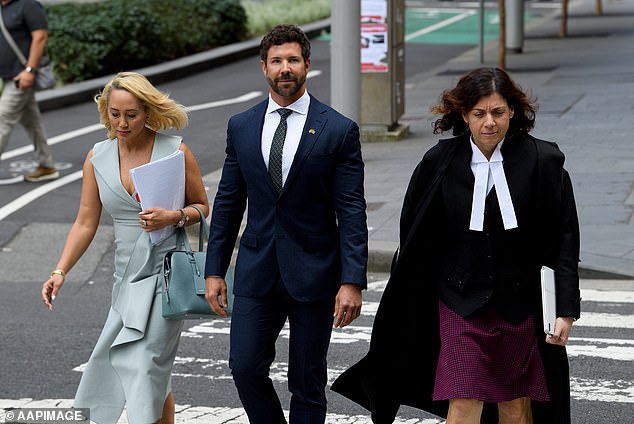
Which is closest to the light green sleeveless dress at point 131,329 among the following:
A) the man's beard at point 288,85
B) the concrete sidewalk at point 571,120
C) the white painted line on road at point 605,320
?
the man's beard at point 288,85

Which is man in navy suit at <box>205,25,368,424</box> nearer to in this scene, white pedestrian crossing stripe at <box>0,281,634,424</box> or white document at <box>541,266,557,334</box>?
white document at <box>541,266,557,334</box>

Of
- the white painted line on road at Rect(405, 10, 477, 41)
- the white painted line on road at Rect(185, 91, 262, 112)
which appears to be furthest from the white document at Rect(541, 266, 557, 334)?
the white painted line on road at Rect(405, 10, 477, 41)

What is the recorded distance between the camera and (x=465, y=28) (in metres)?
31.9

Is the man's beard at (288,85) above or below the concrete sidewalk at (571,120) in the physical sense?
above

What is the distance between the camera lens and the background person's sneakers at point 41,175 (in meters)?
13.3

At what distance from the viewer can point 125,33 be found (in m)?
22.2

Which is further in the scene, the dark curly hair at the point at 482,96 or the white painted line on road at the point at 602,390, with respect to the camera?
the white painted line on road at the point at 602,390

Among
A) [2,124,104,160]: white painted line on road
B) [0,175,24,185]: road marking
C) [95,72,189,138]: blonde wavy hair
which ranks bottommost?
[0,175,24,185]: road marking

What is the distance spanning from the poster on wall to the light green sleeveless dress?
963 cm

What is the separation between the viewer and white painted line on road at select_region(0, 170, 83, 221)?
1195 centimetres

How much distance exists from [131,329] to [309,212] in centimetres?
99

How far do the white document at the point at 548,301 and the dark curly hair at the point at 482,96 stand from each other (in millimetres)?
571

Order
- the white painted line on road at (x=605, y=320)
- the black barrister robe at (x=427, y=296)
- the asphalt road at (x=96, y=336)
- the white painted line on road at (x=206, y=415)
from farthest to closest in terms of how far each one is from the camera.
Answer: the white painted line on road at (x=605, y=320) < the asphalt road at (x=96, y=336) < the white painted line on road at (x=206, y=415) < the black barrister robe at (x=427, y=296)

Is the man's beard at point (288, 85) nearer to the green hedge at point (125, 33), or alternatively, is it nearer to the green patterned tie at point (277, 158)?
the green patterned tie at point (277, 158)
